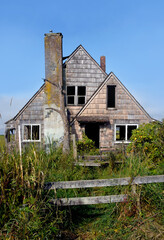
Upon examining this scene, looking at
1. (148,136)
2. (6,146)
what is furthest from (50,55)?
(6,146)

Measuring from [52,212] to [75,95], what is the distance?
1227 cm

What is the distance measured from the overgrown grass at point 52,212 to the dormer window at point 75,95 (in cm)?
1088

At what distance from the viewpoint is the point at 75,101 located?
15656mm

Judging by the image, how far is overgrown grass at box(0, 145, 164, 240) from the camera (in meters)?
3.43

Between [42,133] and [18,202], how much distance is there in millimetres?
11957

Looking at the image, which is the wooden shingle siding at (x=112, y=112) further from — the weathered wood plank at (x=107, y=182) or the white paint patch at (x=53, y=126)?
the weathered wood plank at (x=107, y=182)

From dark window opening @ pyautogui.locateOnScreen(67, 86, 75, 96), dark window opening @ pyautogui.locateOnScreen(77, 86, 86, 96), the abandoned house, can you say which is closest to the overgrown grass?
the abandoned house

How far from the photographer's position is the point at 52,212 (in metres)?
3.90

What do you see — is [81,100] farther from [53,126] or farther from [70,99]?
[53,126]

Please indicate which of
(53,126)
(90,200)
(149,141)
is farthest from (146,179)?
(53,126)

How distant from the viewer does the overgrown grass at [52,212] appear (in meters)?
3.43

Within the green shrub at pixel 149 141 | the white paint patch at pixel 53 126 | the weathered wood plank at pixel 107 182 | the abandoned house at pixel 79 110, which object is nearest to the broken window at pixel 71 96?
the abandoned house at pixel 79 110

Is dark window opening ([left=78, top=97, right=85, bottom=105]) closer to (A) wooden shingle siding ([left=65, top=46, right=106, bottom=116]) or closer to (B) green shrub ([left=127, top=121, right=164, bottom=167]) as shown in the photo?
(A) wooden shingle siding ([left=65, top=46, right=106, bottom=116])

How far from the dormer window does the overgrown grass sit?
35.7 ft
